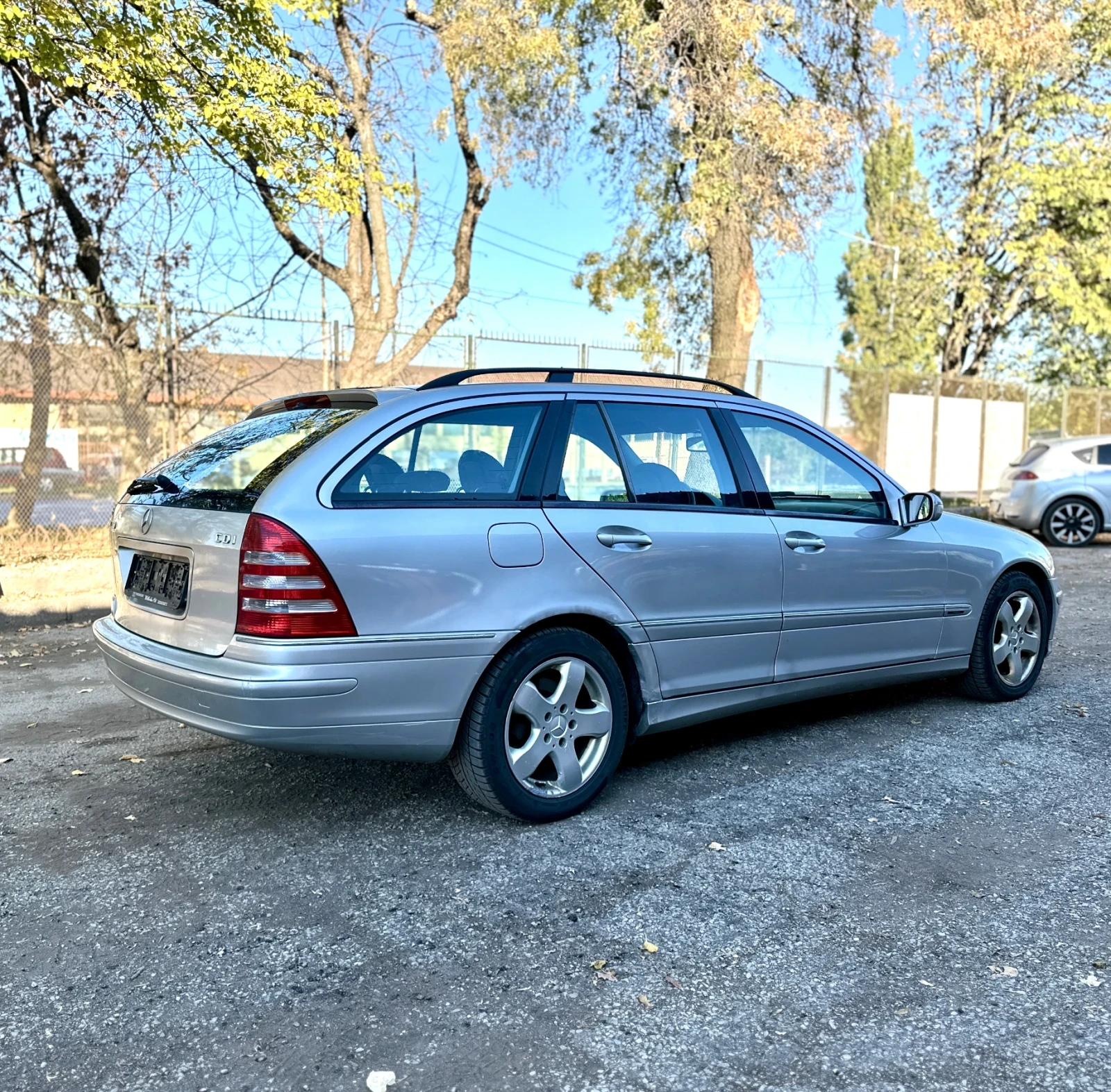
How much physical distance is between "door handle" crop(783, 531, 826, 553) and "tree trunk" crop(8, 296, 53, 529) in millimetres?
7931

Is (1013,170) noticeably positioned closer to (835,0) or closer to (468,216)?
(835,0)

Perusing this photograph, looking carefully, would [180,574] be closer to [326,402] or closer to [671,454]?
[326,402]

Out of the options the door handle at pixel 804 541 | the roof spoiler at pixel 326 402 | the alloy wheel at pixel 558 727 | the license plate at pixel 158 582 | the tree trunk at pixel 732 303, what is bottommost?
the alloy wheel at pixel 558 727

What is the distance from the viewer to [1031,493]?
1342 centimetres

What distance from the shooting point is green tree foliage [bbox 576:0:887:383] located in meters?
12.9

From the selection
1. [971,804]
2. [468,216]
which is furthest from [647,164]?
[971,804]

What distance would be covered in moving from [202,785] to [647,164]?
13.9 meters

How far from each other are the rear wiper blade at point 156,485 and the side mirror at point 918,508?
10.6ft

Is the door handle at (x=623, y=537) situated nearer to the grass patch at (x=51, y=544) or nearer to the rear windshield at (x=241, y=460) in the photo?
the rear windshield at (x=241, y=460)

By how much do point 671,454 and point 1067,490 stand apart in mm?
11075

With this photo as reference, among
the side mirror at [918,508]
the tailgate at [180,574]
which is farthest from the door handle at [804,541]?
the tailgate at [180,574]

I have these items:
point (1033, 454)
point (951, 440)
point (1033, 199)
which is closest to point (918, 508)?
point (1033, 454)

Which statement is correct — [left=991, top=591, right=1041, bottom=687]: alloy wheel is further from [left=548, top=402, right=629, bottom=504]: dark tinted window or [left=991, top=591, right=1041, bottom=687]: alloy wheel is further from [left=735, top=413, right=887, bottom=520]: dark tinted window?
[left=548, top=402, right=629, bottom=504]: dark tinted window

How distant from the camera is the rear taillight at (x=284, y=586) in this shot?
3.10 m
